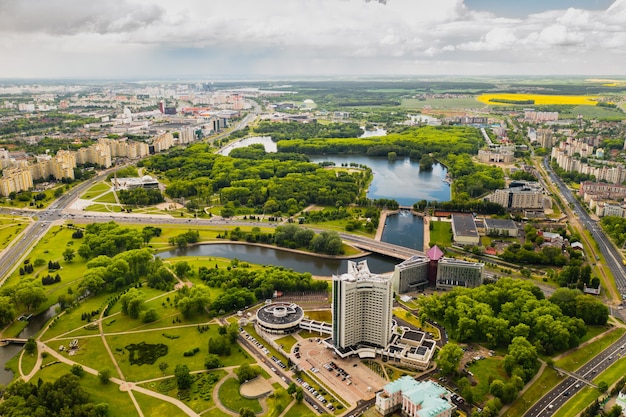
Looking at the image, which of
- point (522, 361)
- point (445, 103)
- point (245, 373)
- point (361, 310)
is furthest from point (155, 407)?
point (445, 103)

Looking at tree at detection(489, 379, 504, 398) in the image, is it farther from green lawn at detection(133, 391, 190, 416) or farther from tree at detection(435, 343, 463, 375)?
green lawn at detection(133, 391, 190, 416)

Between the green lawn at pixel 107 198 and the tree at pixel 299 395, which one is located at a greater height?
the green lawn at pixel 107 198

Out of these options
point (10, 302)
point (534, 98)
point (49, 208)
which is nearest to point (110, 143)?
point (49, 208)

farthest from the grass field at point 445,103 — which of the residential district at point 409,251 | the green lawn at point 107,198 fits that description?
the green lawn at point 107,198

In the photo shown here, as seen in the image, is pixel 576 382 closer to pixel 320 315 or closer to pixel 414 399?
pixel 414 399

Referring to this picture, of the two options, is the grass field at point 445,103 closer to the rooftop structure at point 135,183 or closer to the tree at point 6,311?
the rooftop structure at point 135,183

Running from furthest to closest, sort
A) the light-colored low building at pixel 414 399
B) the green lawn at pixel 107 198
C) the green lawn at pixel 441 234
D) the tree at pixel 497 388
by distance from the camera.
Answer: the green lawn at pixel 107 198 < the green lawn at pixel 441 234 < the tree at pixel 497 388 < the light-colored low building at pixel 414 399

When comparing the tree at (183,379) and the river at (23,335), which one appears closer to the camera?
the tree at (183,379)
